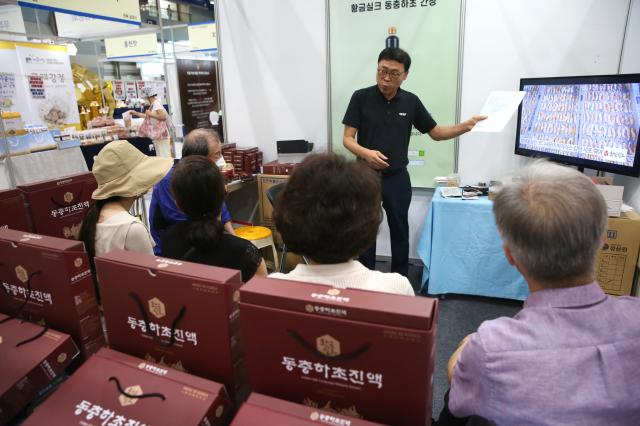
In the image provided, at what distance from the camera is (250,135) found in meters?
4.16

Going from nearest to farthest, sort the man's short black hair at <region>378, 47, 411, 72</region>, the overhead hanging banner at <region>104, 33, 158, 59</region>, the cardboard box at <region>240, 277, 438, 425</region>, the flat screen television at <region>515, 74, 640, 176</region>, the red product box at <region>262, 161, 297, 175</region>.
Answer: the cardboard box at <region>240, 277, 438, 425</region> < the flat screen television at <region>515, 74, 640, 176</region> < the man's short black hair at <region>378, 47, 411, 72</region> < the red product box at <region>262, 161, 297, 175</region> < the overhead hanging banner at <region>104, 33, 158, 59</region>

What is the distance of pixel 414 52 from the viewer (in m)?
3.37

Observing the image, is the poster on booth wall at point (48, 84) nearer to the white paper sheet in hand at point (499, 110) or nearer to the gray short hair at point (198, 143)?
the gray short hair at point (198, 143)

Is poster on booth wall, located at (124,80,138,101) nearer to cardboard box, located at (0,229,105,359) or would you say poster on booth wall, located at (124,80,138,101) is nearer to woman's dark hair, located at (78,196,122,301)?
woman's dark hair, located at (78,196,122,301)

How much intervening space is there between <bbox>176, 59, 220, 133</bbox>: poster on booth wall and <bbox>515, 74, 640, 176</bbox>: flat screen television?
11.2 ft

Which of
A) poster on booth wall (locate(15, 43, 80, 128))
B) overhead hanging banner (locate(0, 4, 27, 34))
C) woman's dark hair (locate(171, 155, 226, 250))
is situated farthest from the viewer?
overhead hanging banner (locate(0, 4, 27, 34))

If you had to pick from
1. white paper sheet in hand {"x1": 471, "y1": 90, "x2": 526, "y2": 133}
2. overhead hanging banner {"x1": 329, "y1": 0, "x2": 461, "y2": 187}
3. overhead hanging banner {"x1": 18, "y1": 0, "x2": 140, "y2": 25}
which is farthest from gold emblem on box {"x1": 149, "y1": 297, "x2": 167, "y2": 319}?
overhead hanging banner {"x1": 18, "y1": 0, "x2": 140, "y2": 25}

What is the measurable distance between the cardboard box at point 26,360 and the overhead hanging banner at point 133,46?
701cm

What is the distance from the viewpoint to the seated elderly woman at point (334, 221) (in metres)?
0.97

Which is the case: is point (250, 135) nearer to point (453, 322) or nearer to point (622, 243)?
point (453, 322)

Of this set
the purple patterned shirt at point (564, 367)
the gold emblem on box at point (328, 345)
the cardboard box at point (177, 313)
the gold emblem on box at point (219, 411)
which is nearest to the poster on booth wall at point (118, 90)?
the cardboard box at point (177, 313)

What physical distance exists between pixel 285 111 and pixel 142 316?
3.25m

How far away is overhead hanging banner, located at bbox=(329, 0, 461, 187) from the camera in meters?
3.27

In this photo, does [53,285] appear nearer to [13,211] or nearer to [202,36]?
[13,211]
